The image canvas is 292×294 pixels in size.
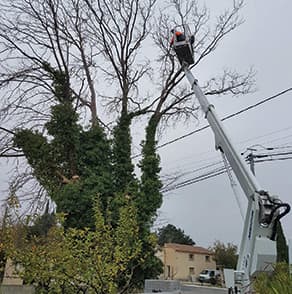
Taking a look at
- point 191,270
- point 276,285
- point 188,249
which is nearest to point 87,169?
point 276,285

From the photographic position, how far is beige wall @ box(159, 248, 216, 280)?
4325 cm

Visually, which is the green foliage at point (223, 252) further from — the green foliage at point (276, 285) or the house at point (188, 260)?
the green foliage at point (276, 285)

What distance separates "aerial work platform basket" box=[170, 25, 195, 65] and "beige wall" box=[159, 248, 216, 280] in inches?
1398

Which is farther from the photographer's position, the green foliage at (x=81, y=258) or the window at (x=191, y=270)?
the window at (x=191, y=270)

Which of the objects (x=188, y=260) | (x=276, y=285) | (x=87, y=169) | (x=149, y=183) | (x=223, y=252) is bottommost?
(x=276, y=285)

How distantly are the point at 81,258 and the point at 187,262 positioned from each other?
40240 mm

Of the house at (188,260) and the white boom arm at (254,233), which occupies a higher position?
the house at (188,260)

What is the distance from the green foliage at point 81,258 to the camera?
7105 mm

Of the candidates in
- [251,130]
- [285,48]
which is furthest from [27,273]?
[251,130]

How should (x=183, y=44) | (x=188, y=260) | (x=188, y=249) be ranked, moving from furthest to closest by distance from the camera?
1. (x=188, y=249)
2. (x=188, y=260)
3. (x=183, y=44)

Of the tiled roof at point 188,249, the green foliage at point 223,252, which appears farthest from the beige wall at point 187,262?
the green foliage at point 223,252

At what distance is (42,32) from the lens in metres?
17.0

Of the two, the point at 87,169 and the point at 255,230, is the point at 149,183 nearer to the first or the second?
the point at 87,169

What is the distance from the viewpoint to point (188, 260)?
45844mm
